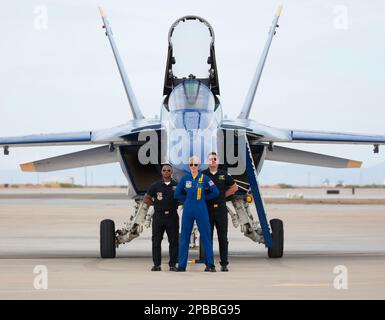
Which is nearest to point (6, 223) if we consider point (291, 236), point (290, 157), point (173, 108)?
point (291, 236)

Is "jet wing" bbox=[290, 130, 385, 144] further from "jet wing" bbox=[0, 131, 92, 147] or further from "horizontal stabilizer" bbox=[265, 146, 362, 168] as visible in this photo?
"jet wing" bbox=[0, 131, 92, 147]

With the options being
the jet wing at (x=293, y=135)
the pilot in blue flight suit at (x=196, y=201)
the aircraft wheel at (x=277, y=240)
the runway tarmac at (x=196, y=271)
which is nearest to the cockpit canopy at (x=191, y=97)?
the jet wing at (x=293, y=135)

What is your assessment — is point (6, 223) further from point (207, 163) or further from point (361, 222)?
point (207, 163)

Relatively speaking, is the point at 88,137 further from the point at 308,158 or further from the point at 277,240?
the point at 308,158

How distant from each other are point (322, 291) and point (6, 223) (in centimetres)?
2341

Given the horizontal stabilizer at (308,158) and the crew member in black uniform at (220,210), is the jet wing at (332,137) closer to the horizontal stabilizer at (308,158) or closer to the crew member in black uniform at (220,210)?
the horizontal stabilizer at (308,158)

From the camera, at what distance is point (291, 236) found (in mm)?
26812

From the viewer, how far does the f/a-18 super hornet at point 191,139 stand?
16516 mm

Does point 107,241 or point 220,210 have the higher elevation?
point 220,210

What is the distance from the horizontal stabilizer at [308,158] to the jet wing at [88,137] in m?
3.12

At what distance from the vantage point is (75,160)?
20328 millimetres

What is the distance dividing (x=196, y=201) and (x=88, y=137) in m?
3.97

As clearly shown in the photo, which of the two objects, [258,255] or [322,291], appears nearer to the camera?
[322,291]

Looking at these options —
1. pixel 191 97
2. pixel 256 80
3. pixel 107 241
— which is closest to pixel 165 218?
pixel 191 97
